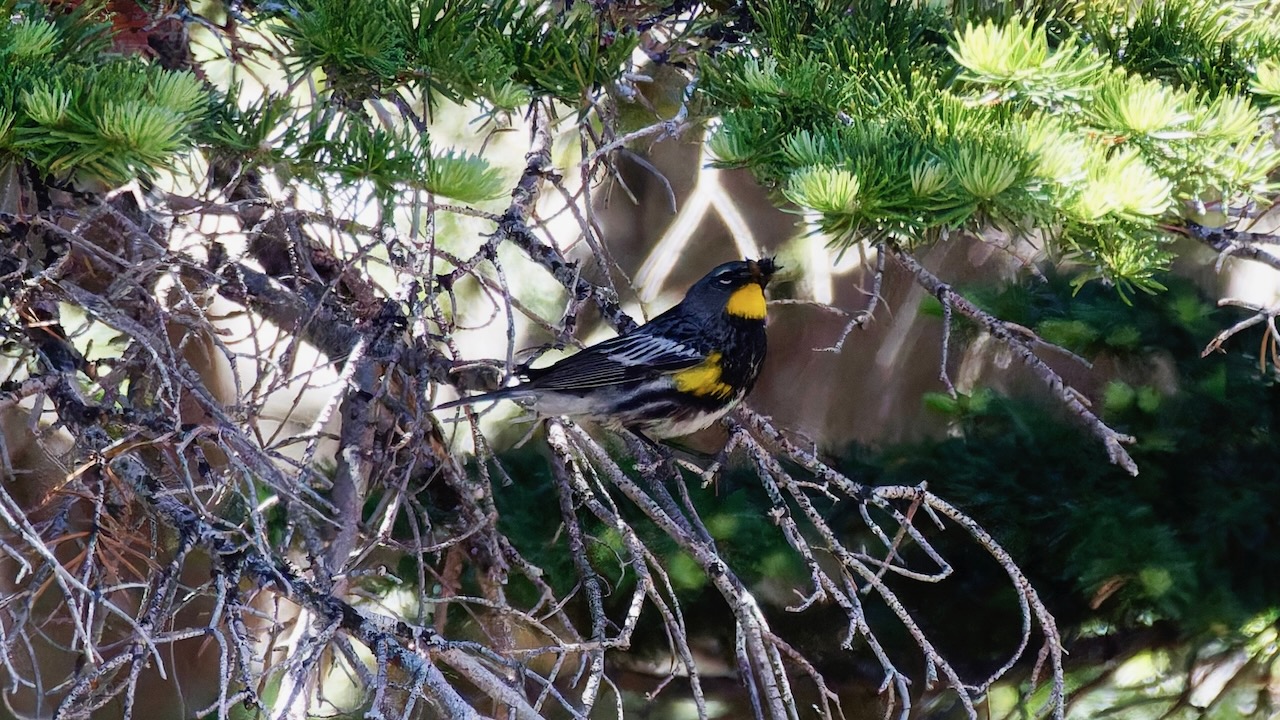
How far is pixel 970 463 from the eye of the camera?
10.0ft

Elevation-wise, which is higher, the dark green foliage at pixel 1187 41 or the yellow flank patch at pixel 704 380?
the dark green foliage at pixel 1187 41

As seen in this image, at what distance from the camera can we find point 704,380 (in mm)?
2555

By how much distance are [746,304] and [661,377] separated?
31cm

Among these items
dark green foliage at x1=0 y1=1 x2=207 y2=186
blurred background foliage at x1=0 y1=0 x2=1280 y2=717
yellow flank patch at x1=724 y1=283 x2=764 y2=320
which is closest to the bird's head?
yellow flank patch at x1=724 y1=283 x2=764 y2=320

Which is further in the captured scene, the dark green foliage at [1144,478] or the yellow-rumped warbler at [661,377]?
the dark green foliage at [1144,478]

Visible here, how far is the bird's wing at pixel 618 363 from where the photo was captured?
2541 mm

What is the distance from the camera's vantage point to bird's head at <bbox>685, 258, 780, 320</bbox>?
105 inches

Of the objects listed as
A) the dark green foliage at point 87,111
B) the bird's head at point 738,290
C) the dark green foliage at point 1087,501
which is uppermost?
the bird's head at point 738,290

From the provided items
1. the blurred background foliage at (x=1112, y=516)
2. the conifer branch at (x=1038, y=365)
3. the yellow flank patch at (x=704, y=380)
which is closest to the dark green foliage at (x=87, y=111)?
the conifer branch at (x=1038, y=365)

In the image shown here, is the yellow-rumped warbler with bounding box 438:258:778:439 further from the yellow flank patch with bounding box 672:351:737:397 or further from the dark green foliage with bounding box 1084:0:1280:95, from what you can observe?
the dark green foliage with bounding box 1084:0:1280:95

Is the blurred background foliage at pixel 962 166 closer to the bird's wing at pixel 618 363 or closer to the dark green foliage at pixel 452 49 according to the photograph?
the dark green foliage at pixel 452 49

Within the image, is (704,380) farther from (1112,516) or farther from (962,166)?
(962,166)

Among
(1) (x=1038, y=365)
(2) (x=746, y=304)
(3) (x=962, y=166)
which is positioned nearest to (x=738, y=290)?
(2) (x=746, y=304)

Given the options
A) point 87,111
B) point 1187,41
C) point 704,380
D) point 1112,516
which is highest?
point 1187,41
